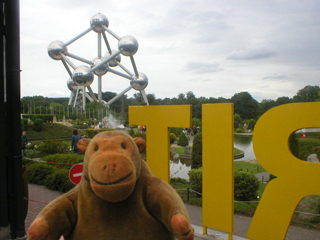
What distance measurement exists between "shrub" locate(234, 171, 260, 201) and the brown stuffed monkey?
5248mm

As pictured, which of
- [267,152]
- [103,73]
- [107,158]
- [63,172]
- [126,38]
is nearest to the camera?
[107,158]

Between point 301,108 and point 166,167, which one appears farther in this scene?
point 166,167

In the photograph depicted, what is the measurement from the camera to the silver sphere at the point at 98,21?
28.3 meters

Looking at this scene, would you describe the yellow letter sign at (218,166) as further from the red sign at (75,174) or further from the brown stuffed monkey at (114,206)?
the red sign at (75,174)

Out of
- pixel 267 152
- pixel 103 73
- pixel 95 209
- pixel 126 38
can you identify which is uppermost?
pixel 126 38

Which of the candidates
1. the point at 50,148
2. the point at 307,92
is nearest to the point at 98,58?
the point at 50,148

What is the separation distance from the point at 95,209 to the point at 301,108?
3.25 metres

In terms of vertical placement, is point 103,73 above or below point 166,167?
above

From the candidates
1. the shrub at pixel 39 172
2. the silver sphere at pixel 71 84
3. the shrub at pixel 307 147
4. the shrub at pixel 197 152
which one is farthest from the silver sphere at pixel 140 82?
the shrub at pixel 307 147

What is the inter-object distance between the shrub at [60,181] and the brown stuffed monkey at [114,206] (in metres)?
6.31

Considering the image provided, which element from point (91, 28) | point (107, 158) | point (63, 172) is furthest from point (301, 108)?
point (91, 28)

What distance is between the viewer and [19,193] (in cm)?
487

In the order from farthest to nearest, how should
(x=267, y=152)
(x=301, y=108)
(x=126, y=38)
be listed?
(x=126, y=38)
(x=267, y=152)
(x=301, y=108)

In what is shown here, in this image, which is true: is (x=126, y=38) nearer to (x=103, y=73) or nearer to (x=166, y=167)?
(x=103, y=73)
